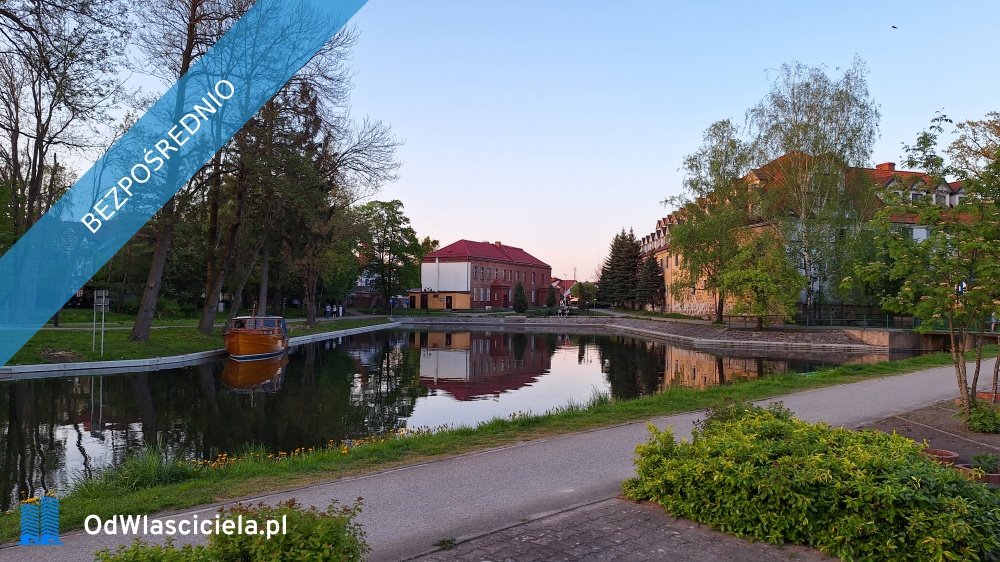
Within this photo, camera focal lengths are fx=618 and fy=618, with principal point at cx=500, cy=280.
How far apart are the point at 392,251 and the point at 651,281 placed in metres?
28.6

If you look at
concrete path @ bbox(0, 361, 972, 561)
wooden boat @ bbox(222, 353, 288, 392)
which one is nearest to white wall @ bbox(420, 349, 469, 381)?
wooden boat @ bbox(222, 353, 288, 392)

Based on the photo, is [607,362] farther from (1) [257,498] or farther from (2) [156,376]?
(1) [257,498]

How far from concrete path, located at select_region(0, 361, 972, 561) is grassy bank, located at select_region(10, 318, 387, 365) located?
1847cm

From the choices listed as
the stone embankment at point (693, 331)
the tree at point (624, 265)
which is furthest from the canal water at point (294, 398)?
the tree at point (624, 265)

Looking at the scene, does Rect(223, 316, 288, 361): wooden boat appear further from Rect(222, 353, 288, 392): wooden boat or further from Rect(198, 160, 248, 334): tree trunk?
Rect(198, 160, 248, 334): tree trunk

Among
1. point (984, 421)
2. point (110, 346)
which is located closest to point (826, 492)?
point (984, 421)

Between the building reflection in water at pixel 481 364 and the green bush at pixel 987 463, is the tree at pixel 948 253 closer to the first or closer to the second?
the green bush at pixel 987 463

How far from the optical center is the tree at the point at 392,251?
212 ft

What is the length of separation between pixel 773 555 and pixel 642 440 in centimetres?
414

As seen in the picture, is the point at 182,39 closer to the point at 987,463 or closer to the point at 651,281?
the point at 987,463

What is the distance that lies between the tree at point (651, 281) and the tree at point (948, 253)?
193 feet

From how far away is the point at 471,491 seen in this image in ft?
21.1

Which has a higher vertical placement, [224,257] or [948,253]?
[224,257]

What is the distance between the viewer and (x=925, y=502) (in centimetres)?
455
